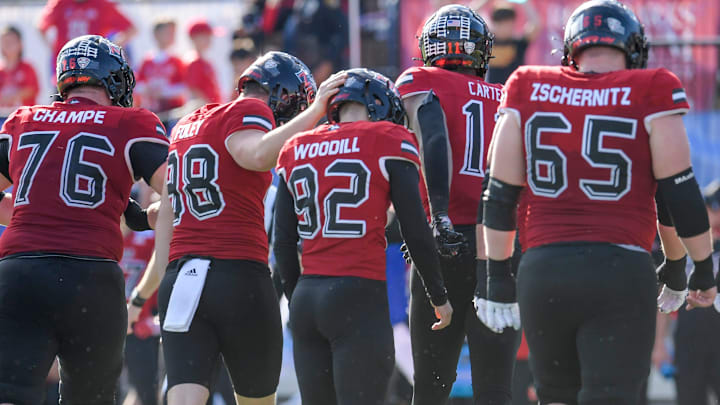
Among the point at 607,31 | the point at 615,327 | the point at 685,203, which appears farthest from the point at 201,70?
the point at 615,327

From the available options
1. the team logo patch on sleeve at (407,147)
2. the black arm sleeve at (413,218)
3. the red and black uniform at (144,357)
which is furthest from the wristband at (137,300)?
the red and black uniform at (144,357)

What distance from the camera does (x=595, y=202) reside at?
4.20m

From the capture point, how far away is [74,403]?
4941 mm


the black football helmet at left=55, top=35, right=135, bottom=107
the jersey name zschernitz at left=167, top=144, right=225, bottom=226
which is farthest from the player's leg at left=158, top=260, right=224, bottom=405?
the black football helmet at left=55, top=35, right=135, bottom=107

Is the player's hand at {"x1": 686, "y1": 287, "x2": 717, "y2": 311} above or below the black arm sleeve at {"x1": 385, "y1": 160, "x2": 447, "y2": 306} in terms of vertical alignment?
below

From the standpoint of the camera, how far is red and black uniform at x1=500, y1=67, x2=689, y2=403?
4070 mm

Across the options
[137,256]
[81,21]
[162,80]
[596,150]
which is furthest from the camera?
[162,80]

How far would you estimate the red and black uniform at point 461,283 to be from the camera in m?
5.29

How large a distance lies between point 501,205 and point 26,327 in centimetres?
219

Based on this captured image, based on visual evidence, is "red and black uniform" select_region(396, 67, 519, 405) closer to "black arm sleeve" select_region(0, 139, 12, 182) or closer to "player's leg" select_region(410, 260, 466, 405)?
"player's leg" select_region(410, 260, 466, 405)

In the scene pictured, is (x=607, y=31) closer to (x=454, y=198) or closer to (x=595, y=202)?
(x=595, y=202)

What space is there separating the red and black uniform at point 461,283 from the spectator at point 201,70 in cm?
674

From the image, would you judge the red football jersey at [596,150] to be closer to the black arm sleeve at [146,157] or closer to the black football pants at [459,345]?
the black football pants at [459,345]

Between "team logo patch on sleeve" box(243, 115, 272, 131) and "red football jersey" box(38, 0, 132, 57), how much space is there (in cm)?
735
